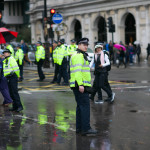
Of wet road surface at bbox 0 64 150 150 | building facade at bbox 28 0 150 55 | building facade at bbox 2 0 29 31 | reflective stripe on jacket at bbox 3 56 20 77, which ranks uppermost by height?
building facade at bbox 2 0 29 31

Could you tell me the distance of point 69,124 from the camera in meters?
A: 9.22

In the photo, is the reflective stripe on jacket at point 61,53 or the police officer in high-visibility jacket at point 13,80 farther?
the reflective stripe on jacket at point 61,53

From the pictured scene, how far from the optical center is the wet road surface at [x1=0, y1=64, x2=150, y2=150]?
7.43 metres

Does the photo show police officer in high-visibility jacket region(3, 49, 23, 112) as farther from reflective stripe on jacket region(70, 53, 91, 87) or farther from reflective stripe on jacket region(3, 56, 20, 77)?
reflective stripe on jacket region(70, 53, 91, 87)

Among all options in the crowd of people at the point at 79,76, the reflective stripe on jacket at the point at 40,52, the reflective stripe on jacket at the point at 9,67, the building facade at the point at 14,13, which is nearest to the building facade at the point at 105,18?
the reflective stripe on jacket at the point at 40,52

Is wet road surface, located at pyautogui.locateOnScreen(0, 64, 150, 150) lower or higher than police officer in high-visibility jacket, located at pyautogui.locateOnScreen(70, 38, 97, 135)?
lower

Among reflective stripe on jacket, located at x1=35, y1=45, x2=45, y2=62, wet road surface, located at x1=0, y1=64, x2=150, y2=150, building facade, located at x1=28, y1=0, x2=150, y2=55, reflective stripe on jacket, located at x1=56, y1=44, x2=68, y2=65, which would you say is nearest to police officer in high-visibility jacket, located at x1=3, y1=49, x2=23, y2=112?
wet road surface, located at x1=0, y1=64, x2=150, y2=150

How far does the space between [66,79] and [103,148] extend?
1113 cm

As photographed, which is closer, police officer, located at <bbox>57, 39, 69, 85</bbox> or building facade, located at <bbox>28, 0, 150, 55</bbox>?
police officer, located at <bbox>57, 39, 69, 85</bbox>

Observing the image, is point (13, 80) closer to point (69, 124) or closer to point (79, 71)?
point (69, 124)

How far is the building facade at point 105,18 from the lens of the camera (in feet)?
144

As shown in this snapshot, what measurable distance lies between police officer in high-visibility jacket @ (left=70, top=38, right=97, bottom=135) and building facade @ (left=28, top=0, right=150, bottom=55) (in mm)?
32478

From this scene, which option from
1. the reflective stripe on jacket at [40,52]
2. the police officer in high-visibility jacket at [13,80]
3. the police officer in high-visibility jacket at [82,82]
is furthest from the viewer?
the reflective stripe on jacket at [40,52]

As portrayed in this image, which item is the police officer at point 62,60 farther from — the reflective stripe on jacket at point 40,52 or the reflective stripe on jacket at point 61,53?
the reflective stripe on jacket at point 40,52
